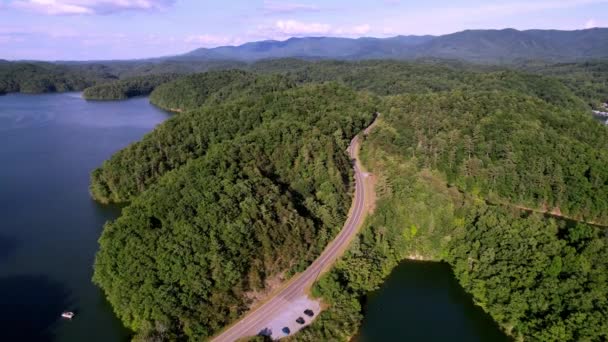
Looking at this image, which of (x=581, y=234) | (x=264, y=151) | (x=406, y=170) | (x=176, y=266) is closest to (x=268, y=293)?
(x=176, y=266)

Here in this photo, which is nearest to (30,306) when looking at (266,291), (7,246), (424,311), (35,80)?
(7,246)

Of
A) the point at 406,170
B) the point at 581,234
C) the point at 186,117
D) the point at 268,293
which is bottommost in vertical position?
the point at 268,293

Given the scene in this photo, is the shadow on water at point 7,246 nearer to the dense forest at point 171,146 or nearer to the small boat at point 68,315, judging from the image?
the dense forest at point 171,146

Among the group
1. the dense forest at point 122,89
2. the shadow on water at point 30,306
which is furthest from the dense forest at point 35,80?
the shadow on water at point 30,306

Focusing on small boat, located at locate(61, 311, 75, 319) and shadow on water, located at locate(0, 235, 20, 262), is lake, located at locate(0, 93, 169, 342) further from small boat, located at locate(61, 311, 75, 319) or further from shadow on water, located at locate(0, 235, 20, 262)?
small boat, located at locate(61, 311, 75, 319)

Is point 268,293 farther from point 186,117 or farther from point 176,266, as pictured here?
point 186,117
